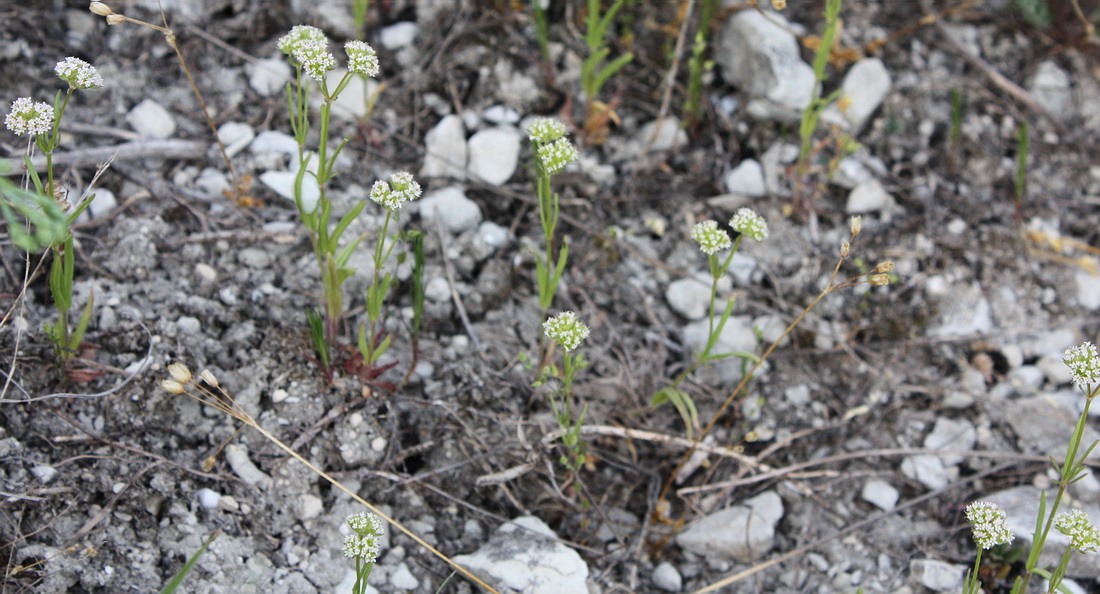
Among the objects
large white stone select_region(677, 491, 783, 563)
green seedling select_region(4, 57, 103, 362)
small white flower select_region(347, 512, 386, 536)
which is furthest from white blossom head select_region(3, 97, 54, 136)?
large white stone select_region(677, 491, 783, 563)

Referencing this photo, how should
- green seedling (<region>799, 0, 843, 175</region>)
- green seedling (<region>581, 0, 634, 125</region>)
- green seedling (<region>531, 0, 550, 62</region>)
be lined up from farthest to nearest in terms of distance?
A: 1. green seedling (<region>531, 0, 550, 62</region>)
2. green seedling (<region>581, 0, 634, 125</region>)
3. green seedling (<region>799, 0, 843, 175</region>)

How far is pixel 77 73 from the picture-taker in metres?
2.03

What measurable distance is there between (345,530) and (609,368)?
1.13 m

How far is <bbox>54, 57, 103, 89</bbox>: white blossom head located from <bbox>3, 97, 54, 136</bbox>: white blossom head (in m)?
0.10

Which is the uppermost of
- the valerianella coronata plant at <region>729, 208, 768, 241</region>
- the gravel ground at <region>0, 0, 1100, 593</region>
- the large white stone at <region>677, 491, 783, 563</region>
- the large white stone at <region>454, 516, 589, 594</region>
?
the valerianella coronata plant at <region>729, 208, 768, 241</region>

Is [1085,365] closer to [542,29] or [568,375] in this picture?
[568,375]

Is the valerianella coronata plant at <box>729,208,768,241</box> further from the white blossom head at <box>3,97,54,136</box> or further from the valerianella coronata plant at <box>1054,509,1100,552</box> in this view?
the white blossom head at <box>3,97,54,136</box>

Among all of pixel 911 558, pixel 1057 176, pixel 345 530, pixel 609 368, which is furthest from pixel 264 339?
pixel 1057 176

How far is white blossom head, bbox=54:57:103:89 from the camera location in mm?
2016

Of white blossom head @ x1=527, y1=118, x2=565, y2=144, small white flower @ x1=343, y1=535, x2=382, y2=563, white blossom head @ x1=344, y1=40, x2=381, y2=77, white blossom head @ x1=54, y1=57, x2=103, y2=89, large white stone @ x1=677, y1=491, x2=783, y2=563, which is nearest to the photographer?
small white flower @ x1=343, y1=535, x2=382, y2=563

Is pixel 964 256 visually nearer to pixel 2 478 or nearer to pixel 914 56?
pixel 914 56

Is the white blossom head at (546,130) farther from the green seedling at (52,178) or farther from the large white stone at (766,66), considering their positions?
the large white stone at (766,66)

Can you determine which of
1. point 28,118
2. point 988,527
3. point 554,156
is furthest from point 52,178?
point 988,527

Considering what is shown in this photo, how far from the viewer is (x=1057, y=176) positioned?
3660 mm
